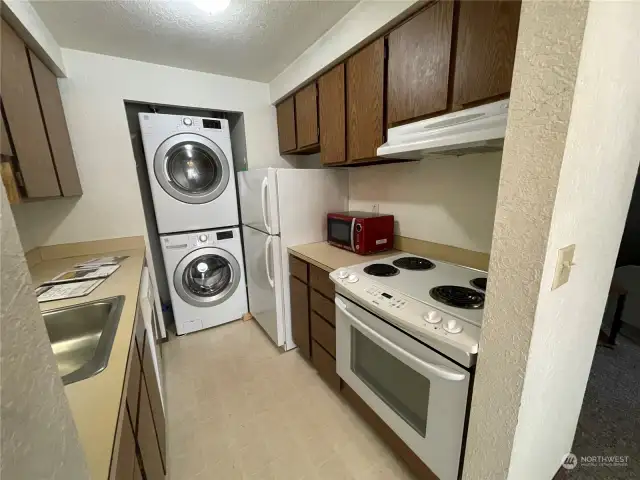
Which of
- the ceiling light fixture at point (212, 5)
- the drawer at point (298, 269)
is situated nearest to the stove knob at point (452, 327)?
the drawer at point (298, 269)

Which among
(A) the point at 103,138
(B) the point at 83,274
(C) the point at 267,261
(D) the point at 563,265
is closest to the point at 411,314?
(D) the point at 563,265

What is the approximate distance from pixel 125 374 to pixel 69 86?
2.18 m

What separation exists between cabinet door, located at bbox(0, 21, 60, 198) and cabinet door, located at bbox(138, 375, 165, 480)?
119 cm

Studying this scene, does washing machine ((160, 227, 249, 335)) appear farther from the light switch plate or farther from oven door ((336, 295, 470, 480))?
the light switch plate

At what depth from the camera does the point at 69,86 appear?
1.88m

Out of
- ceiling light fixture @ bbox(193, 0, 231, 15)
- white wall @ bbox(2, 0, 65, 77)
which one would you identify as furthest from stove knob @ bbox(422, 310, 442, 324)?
white wall @ bbox(2, 0, 65, 77)

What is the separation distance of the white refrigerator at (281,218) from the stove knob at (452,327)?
134cm

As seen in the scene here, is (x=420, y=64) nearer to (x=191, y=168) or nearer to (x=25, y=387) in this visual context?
(x=25, y=387)

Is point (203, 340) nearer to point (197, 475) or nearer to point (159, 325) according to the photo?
point (159, 325)

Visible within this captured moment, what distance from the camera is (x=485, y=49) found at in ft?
3.35

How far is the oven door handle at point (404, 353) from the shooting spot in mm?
944

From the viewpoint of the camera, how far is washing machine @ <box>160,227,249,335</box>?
7.72 ft

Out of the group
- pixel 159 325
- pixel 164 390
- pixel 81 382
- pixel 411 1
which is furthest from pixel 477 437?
pixel 159 325

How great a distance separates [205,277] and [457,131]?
2365 mm
